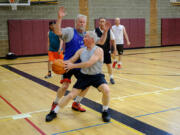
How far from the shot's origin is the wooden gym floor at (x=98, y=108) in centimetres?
399

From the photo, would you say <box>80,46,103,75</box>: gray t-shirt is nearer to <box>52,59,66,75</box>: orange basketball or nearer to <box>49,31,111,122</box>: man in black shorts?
<box>49,31,111,122</box>: man in black shorts

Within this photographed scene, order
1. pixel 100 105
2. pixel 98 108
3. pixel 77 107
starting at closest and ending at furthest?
1. pixel 77 107
2. pixel 98 108
3. pixel 100 105

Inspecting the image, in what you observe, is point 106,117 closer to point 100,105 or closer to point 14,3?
point 100,105

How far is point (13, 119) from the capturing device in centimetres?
449

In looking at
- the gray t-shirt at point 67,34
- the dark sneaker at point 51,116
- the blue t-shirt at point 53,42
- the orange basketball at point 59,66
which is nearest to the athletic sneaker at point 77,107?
the dark sneaker at point 51,116

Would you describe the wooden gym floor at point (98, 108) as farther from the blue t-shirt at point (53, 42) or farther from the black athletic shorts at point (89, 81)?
the blue t-shirt at point (53, 42)

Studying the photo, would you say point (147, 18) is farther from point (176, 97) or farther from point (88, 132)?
point (88, 132)

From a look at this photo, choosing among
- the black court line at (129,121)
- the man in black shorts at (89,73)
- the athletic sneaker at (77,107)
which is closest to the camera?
the black court line at (129,121)

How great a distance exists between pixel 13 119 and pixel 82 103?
144cm

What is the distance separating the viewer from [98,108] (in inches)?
198

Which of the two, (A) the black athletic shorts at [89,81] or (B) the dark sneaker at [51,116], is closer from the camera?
(A) the black athletic shorts at [89,81]

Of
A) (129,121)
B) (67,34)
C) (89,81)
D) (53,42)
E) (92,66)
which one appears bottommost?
(129,121)

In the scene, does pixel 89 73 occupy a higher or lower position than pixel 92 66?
lower

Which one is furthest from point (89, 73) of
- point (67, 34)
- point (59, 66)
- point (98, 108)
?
point (98, 108)
